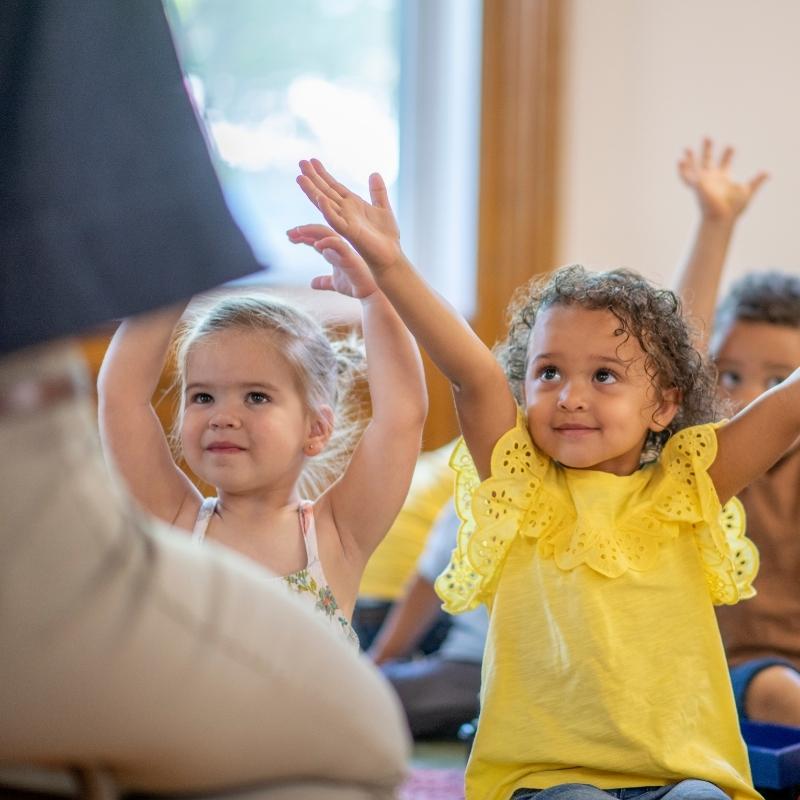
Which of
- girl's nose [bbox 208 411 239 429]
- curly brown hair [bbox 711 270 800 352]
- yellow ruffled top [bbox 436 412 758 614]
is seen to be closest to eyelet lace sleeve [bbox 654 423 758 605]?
yellow ruffled top [bbox 436 412 758 614]

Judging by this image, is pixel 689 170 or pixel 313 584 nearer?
pixel 313 584

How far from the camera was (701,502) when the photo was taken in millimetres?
1318

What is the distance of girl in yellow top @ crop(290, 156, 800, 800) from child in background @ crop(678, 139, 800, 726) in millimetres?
253

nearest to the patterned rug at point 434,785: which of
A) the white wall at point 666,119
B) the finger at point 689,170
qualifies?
the finger at point 689,170

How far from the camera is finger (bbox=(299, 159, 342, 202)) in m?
1.20

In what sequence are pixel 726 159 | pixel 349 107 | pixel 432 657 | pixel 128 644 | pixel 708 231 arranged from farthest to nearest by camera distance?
pixel 349 107 < pixel 432 657 < pixel 726 159 < pixel 708 231 < pixel 128 644

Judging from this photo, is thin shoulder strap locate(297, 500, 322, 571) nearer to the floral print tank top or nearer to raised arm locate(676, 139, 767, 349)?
the floral print tank top

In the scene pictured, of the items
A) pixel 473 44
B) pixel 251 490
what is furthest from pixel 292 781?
pixel 473 44

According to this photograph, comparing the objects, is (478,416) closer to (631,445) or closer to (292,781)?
(631,445)

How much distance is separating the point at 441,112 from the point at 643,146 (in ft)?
1.55

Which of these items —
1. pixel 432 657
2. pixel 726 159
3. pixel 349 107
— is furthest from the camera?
pixel 349 107

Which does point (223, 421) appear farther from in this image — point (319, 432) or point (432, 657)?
point (432, 657)

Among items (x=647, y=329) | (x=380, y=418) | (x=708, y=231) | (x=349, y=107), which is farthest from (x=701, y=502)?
(x=349, y=107)

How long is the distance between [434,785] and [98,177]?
46.6 inches
